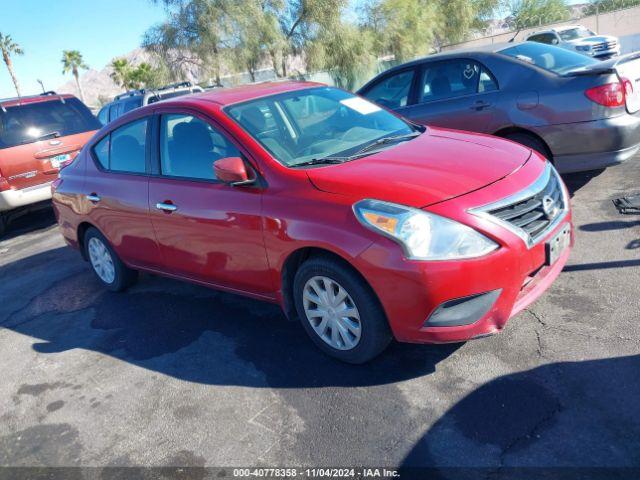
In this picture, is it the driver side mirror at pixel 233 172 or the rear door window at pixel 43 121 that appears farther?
the rear door window at pixel 43 121

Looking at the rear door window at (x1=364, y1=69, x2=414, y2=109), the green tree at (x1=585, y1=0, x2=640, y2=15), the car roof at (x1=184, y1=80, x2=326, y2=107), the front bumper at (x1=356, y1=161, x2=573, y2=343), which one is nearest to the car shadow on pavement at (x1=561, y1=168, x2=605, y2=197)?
the rear door window at (x1=364, y1=69, x2=414, y2=109)

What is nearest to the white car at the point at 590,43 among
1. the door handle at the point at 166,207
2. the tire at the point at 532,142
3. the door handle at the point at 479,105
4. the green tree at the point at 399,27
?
the green tree at the point at 399,27

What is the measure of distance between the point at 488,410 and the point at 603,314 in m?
1.22

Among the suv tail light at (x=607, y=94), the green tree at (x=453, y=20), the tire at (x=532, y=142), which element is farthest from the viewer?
the green tree at (x=453, y=20)

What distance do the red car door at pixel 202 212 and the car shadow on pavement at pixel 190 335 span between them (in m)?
0.42

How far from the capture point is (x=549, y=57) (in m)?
5.86

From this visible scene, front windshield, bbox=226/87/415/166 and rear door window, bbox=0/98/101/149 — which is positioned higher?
rear door window, bbox=0/98/101/149

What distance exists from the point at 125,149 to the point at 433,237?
3.05 m

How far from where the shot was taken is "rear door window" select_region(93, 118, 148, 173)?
457 cm

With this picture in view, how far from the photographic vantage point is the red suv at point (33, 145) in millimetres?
8266

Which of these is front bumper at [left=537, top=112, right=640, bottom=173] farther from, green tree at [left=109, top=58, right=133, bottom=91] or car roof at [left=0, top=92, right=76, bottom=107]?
green tree at [left=109, top=58, right=133, bottom=91]

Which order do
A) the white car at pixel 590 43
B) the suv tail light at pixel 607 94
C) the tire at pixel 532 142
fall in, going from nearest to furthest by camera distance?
the suv tail light at pixel 607 94, the tire at pixel 532 142, the white car at pixel 590 43

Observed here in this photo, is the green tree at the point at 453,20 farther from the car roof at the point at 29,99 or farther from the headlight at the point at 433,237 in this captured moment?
the headlight at the point at 433,237

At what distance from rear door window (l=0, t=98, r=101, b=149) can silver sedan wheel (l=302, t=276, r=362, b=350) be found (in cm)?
683
